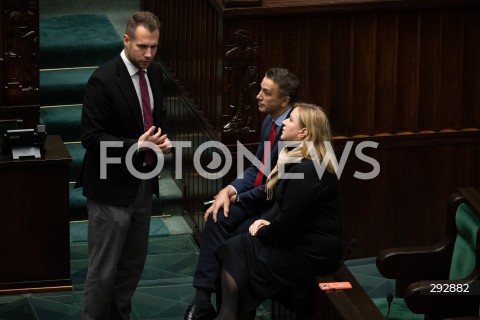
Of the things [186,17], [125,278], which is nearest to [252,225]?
[125,278]

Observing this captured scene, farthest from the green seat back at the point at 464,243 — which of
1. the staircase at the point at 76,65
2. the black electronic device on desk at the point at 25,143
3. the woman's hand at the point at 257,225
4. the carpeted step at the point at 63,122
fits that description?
the carpeted step at the point at 63,122

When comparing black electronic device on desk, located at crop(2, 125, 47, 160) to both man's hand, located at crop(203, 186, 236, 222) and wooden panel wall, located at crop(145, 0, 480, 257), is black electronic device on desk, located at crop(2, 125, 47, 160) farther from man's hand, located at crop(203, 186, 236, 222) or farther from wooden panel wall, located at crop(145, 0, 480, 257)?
man's hand, located at crop(203, 186, 236, 222)

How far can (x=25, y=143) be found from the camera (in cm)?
748

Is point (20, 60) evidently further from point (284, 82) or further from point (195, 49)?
point (284, 82)

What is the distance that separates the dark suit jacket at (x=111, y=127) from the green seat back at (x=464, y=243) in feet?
5.41

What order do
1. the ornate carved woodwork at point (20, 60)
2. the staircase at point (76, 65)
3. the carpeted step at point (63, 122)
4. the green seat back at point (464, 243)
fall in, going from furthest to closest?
the carpeted step at point (63, 122), the staircase at point (76, 65), the ornate carved woodwork at point (20, 60), the green seat back at point (464, 243)

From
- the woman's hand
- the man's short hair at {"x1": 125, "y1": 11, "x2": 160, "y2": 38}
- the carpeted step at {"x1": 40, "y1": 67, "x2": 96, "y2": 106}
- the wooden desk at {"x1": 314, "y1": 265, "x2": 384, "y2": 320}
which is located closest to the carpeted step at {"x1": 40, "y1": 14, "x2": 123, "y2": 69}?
the carpeted step at {"x1": 40, "y1": 67, "x2": 96, "y2": 106}

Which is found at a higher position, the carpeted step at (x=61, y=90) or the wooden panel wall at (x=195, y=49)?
the wooden panel wall at (x=195, y=49)

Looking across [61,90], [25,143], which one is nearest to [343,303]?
[25,143]

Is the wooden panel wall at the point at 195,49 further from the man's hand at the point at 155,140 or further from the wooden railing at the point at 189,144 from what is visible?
the man's hand at the point at 155,140

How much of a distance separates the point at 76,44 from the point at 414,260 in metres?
4.75

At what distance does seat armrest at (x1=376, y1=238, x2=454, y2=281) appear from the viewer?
19.4ft

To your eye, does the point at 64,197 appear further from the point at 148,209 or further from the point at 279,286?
the point at 279,286

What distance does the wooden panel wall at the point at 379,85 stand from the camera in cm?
744
